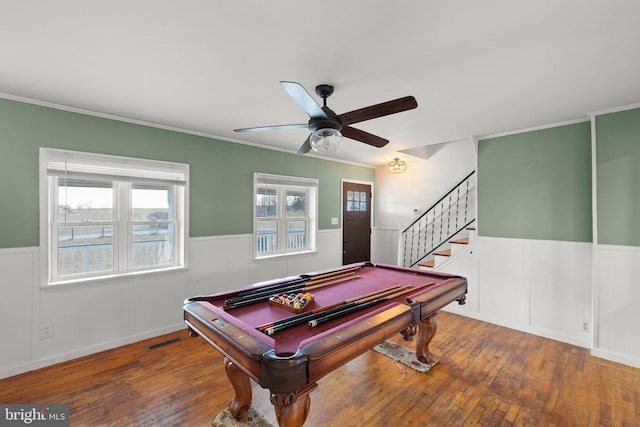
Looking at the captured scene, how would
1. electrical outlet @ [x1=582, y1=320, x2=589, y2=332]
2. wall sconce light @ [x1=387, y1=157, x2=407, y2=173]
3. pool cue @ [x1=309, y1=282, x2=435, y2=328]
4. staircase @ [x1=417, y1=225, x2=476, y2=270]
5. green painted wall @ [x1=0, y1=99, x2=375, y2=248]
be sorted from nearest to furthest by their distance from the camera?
pool cue @ [x1=309, y1=282, x2=435, y2=328] → green painted wall @ [x1=0, y1=99, x2=375, y2=248] → electrical outlet @ [x1=582, y1=320, x2=589, y2=332] → staircase @ [x1=417, y1=225, x2=476, y2=270] → wall sconce light @ [x1=387, y1=157, x2=407, y2=173]

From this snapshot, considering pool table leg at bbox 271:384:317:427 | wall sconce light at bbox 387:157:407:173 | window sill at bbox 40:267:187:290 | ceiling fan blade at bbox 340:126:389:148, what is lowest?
pool table leg at bbox 271:384:317:427

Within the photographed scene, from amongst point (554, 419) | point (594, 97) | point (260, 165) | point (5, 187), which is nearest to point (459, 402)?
point (554, 419)

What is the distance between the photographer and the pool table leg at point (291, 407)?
4.28ft

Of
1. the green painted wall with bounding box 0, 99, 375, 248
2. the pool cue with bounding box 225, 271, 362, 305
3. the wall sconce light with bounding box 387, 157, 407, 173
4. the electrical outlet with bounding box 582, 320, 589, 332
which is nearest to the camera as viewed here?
the pool cue with bounding box 225, 271, 362, 305

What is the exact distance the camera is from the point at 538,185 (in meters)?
3.51

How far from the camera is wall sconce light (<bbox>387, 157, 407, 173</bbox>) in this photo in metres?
5.59

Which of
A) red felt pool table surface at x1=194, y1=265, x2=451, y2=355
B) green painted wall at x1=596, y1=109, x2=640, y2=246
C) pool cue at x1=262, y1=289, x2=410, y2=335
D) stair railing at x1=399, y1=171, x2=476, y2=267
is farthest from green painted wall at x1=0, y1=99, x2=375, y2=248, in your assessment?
green painted wall at x1=596, y1=109, x2=640, y2=246

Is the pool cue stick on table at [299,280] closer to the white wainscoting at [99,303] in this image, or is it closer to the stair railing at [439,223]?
the white wainscoting at [99,303]

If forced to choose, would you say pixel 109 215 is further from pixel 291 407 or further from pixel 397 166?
pixel 397 166

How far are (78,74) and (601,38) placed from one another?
3.55m

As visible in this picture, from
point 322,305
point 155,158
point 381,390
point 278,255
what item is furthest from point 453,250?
point 155,158

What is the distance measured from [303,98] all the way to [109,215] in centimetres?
271

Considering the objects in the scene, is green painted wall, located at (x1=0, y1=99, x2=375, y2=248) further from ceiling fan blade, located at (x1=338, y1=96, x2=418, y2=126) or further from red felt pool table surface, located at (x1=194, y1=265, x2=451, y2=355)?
ceiling fan blade, located at (x1=338, y1=96, x2=418, y2=126)

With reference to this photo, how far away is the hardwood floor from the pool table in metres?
0.40
